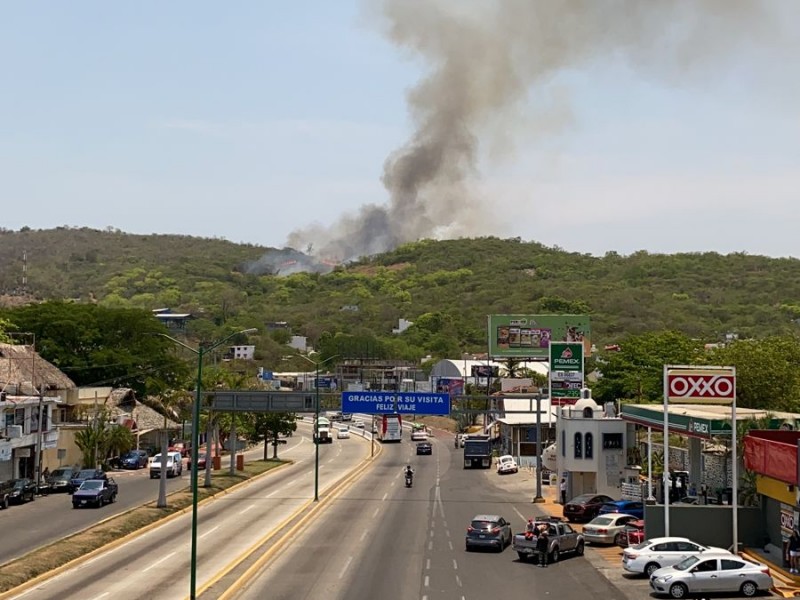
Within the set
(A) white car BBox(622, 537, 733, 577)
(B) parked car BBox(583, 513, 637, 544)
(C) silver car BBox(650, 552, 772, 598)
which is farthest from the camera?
(B) parked car BBox(583, 513, 637, 544)

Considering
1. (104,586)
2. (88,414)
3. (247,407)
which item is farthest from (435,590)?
(88,414)

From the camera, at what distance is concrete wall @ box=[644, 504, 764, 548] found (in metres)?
45.4

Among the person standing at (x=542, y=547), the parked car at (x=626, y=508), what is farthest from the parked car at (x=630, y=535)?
the person standing at (x=542, y=547)

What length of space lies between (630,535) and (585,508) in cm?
1003

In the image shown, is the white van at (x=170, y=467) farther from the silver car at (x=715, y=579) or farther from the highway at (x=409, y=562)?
the silver car at (x=715, y=579)

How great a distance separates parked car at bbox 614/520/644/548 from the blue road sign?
97.4 ft

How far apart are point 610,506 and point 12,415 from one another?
145ft

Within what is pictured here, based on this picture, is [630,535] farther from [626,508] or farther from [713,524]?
[626,508]

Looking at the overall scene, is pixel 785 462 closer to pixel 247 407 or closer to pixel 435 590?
pixel 435 590

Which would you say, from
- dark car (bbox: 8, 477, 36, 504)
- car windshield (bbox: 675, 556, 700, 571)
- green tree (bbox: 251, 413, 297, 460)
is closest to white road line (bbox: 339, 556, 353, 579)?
A: car windshield (bbox: 675, 556, 700, 571)

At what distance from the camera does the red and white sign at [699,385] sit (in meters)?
44.9

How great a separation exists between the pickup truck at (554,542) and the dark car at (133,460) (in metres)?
54.1

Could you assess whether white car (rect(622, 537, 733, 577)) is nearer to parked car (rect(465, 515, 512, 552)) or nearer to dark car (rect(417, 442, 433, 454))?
parked car (rect(465, 515, 512, 552))

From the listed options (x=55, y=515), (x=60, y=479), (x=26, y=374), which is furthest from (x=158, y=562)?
(x=26, y=374)
